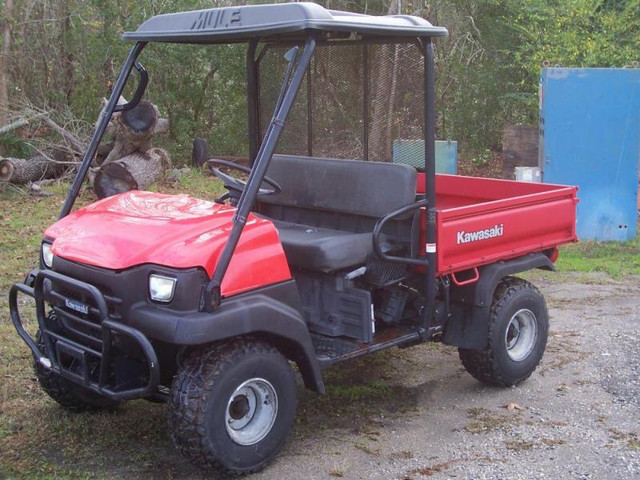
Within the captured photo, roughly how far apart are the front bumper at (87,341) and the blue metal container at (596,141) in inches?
268

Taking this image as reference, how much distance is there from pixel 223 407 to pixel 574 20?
1021cm

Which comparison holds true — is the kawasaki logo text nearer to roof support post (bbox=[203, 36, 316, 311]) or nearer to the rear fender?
the rear fender

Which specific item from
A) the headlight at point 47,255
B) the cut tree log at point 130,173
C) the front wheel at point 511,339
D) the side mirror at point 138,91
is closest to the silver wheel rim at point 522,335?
the front wheel at point 511,339

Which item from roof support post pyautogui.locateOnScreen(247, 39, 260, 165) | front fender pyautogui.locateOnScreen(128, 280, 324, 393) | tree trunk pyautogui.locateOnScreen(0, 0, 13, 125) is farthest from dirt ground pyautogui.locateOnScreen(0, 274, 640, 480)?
tree trunk pyautogui.locateOnScreen(0, 0, 13, 125)

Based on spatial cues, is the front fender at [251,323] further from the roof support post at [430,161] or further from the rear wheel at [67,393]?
the rear wheel at [67,393]

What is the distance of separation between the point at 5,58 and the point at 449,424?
1058cm

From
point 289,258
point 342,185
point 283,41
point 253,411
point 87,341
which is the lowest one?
point 253,411

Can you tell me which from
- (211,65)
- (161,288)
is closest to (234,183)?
(161,288)

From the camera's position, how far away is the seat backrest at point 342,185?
4.82 metres

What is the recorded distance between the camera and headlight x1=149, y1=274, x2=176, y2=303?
383cm

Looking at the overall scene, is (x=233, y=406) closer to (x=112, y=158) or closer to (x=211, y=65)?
(x=112, y=158)

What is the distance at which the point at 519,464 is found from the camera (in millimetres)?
4309

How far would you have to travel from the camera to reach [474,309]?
5180 millimetres

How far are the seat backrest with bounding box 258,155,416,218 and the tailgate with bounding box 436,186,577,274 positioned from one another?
29 centimetres
